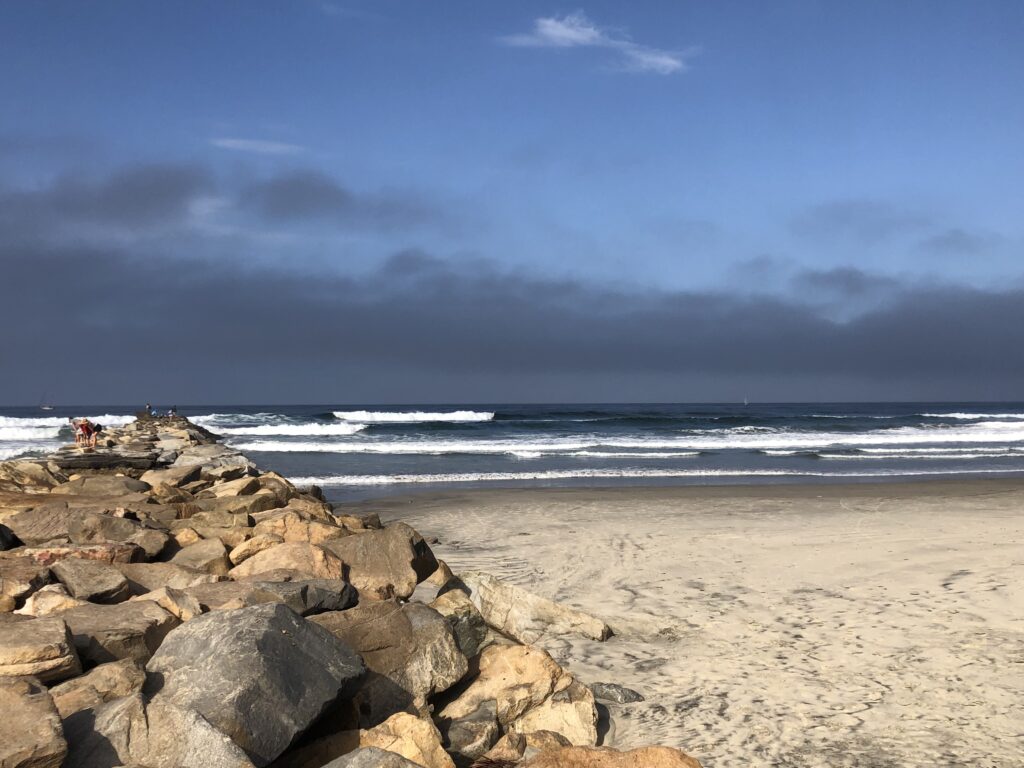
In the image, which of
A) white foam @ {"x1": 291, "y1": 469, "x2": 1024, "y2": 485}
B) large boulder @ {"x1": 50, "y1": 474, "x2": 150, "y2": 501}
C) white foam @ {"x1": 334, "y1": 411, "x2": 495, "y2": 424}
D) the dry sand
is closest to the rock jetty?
the dry sand

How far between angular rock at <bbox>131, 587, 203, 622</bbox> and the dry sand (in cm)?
229

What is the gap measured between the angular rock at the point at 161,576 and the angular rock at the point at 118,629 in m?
0.93

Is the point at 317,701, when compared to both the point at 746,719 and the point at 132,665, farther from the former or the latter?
the point at 746,719

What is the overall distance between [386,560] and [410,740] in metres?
2.85

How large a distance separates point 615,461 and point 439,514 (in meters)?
11.8

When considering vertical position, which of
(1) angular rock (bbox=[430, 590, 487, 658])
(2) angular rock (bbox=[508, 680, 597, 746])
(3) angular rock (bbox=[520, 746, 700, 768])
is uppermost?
(1) angular rock (bbox=[430, 590, 487, 658])

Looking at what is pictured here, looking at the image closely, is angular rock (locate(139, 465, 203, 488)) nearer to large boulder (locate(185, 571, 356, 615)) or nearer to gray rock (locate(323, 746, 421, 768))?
large boulder (locate(185, 571, 356, 615))

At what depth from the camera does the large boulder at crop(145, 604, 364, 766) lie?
3.29 meters

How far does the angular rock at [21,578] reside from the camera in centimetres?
474

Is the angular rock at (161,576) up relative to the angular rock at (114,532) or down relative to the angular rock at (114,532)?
down

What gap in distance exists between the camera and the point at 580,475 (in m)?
20.5

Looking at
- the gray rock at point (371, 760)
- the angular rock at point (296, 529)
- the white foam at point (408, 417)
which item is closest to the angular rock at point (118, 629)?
the gray rock at point (371, 760)

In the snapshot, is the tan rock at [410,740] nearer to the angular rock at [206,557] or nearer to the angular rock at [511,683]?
the angular rock at [511,683]

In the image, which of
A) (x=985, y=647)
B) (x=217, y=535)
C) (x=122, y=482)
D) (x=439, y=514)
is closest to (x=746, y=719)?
(x=985, y=647)
